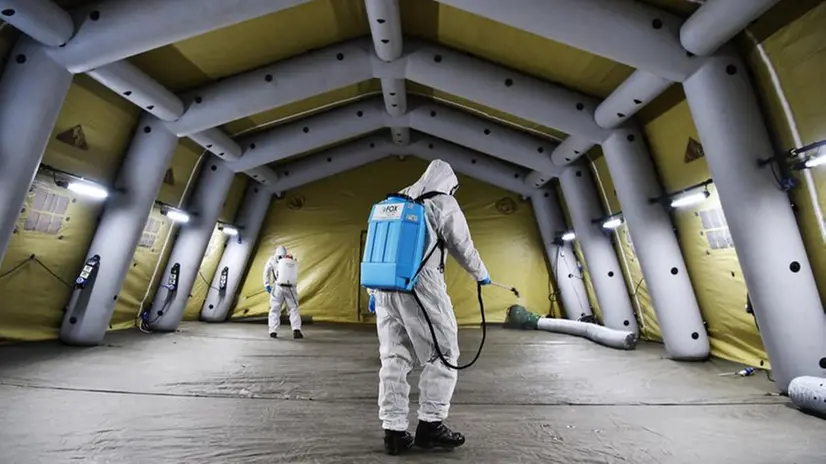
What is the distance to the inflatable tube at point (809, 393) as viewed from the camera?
2514 millimetres

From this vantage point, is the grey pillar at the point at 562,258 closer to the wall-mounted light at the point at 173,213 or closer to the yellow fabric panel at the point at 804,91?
the yellow fabric panel at the point at 804,91

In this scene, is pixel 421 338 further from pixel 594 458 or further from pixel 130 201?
pixel 130 201

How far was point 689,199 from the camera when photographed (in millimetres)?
4109

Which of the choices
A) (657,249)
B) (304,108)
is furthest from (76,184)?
(657,249)

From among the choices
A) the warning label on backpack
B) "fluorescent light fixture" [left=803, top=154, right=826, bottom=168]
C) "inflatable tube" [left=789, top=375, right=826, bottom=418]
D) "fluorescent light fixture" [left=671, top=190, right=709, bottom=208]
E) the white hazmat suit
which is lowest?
"inflatable tube" [left=789, top=375, right=826, bottom=418]

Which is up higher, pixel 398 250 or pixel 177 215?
pixel 177 215

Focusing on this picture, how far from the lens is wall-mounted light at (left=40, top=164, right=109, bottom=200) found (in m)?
4.18

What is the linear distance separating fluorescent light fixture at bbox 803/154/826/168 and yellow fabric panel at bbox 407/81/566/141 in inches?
119

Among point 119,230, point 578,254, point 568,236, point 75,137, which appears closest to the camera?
point 75,137

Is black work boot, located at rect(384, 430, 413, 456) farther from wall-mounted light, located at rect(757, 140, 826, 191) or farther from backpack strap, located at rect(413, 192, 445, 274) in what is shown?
wall-mounted light, located at rect(757, 140, 826, 191)

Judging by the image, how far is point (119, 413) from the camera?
2.53 metres

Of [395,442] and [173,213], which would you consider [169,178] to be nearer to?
[173,213]

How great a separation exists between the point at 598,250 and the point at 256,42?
4.86m

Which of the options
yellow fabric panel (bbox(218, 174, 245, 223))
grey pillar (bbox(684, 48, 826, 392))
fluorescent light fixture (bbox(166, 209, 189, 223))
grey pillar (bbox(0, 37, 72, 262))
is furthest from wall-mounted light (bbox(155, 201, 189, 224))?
grey pillar (bbox(684, 48, 826, 392))
